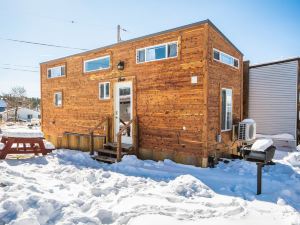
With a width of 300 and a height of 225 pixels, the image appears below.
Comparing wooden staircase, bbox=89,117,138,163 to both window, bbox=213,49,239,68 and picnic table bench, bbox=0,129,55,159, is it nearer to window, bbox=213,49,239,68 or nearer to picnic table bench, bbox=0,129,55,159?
picnic table bench, bbox=0,129,55,159

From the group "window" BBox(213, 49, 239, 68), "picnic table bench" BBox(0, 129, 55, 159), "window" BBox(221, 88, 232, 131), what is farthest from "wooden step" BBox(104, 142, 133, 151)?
"window" BBox(213, 49, 239, 68)

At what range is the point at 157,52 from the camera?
30.5 feet

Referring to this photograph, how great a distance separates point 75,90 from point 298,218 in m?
11.3

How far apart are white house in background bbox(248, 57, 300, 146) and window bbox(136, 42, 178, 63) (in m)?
6.37

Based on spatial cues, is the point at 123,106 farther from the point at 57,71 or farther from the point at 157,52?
the point at 57,71

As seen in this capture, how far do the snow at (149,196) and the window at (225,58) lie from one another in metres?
3.94

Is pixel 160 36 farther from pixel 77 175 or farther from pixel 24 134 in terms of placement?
pixel 24 134

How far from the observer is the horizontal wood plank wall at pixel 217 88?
8.43 metres

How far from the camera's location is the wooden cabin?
826 cm

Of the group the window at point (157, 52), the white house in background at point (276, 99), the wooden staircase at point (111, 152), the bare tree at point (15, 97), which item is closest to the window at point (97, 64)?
the window at point (157, 52)

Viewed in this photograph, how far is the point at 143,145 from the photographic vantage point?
380 inches

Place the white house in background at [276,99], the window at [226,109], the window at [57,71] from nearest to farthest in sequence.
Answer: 1. the window at [226,109]
2. the white house in background at [276,99]
3. the window at [57,71]

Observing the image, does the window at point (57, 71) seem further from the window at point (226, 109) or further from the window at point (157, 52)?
the window at point (226, 109)

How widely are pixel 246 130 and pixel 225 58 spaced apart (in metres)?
3.02
